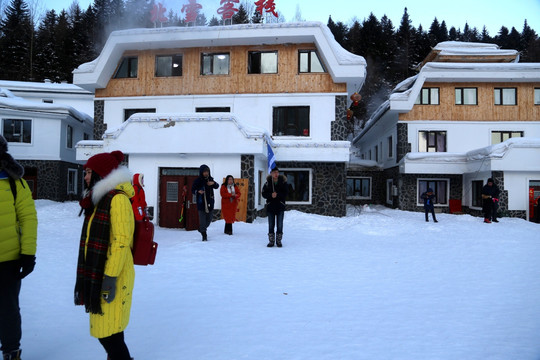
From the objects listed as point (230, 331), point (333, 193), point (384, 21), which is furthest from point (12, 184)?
point (384, 21)

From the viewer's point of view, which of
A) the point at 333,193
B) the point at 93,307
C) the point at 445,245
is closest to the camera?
the point at 93,307

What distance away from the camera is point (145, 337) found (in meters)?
3.64

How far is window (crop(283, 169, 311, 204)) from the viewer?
1714 cm

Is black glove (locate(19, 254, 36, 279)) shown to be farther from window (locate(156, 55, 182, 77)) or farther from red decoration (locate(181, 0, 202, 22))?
red decoration (locate(181, 0, 202, 22))

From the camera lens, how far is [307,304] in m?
4.63

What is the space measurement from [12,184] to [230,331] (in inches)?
97.8

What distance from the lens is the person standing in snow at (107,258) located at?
249cm

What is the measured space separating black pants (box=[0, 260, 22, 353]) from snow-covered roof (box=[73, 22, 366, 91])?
49.8ft

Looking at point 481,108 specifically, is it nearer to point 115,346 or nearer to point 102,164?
point 102,164

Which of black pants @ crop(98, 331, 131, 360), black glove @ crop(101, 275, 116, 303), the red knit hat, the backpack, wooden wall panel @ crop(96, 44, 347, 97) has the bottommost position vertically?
black pants @ crop(98, 331, 131, 360)

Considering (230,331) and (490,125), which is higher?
(490,125)

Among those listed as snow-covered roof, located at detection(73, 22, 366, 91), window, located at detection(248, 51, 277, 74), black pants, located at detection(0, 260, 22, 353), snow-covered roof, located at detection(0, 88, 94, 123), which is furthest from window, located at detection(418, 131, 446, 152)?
black pants, located at detection(0, 260, 22, 353)

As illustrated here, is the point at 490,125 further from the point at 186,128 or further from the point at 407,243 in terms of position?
the point at 186,128

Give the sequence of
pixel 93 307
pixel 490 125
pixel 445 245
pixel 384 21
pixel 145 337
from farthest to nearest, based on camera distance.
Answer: pixel 384 21 → pixel 490 125 → pixel 445 245 → pixel 145 337 → pixel 93 307
